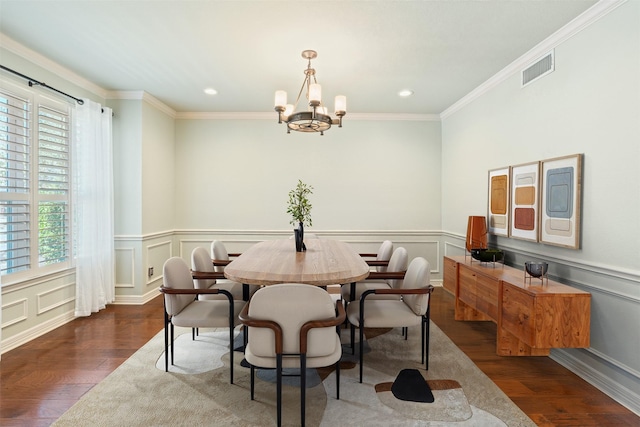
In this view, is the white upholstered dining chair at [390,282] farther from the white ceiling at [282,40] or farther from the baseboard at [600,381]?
the white ceiling at [282,40]

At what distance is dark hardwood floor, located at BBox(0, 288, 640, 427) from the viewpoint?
7.04 feet

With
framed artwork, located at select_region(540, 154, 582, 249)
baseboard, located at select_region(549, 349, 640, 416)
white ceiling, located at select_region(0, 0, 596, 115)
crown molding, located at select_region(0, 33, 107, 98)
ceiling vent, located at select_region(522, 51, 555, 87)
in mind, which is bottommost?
baseboard, located at select_region(549, 349, 640, 416)

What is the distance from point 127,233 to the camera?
14.6ft

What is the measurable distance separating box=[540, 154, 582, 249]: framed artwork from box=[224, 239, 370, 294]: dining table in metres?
1.61

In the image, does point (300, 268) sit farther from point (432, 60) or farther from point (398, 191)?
point (398, 191)

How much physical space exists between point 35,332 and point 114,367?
4.26ft

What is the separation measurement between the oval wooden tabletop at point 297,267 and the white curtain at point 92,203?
209cm

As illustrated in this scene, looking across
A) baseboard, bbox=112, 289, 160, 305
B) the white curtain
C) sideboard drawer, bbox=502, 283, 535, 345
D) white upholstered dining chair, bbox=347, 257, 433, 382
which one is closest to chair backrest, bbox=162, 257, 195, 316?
white upholstered dining chair, bbox=347, 257, 433, 382

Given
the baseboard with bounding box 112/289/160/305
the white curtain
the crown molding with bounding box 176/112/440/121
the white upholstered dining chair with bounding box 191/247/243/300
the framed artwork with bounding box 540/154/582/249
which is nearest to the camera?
the framed artwork with bounding box 540/154/582/249

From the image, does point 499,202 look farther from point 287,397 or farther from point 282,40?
point 287,397

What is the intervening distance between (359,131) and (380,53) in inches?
86.9

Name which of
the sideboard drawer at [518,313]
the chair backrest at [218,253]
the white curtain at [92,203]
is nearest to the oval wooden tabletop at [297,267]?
the chair backrest at [218,253]

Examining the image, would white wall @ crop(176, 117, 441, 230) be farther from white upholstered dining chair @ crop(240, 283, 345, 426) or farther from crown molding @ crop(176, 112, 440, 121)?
white upholstered dining chair @ crop(240, 283, 345, 426)

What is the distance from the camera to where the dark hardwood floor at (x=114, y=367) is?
215cm
